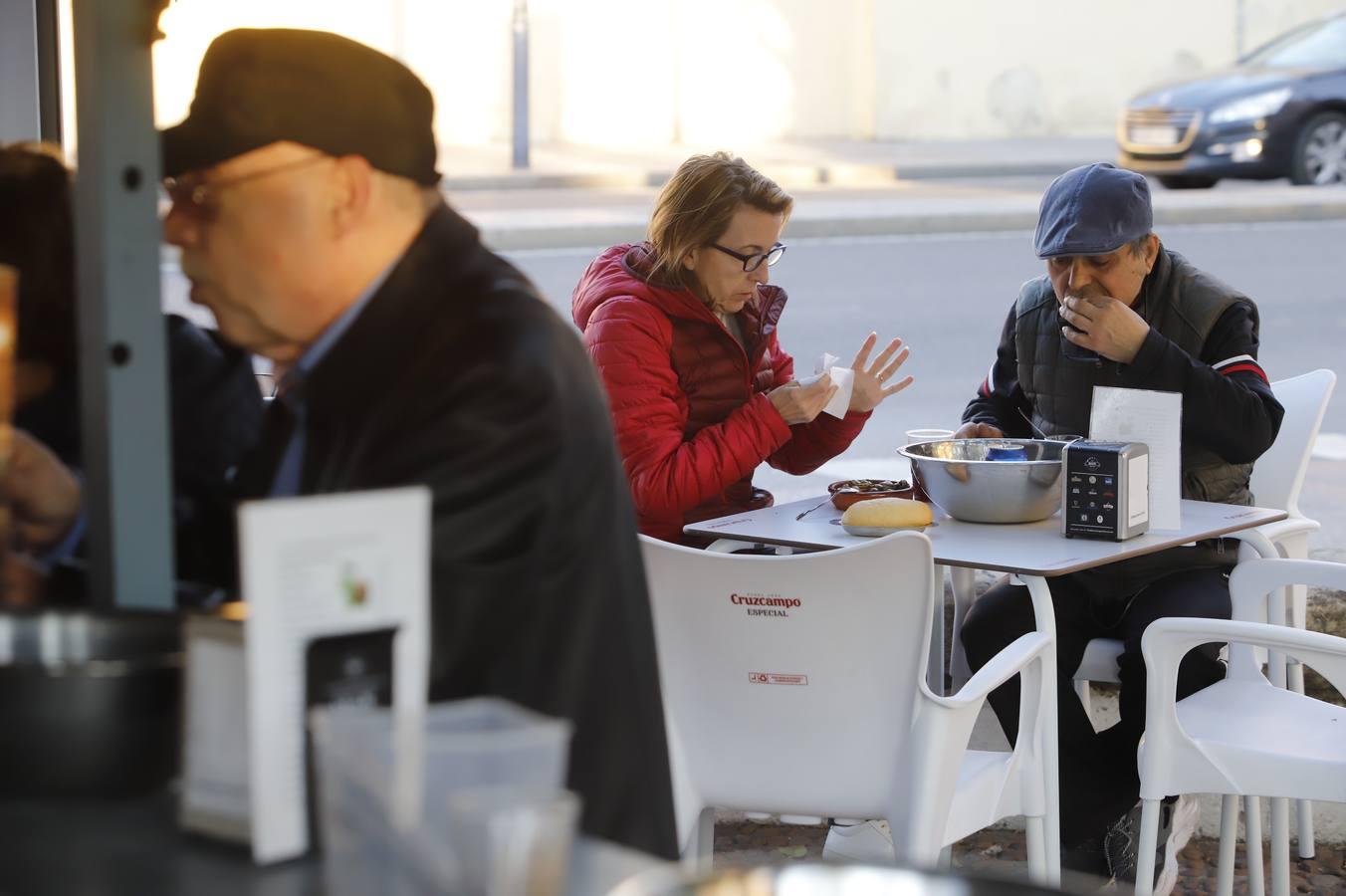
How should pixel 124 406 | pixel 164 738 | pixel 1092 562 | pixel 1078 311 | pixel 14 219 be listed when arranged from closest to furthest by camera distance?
pixel 164 738
pixel 124 406
pixel 14 219
pixel 1092 562
pixel 1078 311

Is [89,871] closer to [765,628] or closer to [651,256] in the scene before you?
[765,628]

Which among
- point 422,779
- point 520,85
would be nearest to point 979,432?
point 422,779

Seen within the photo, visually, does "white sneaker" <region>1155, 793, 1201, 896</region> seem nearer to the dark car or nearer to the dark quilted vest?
the dark quilted vest

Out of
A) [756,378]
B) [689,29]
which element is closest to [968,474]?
[756,378]

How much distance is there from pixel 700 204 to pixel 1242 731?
1.64 m

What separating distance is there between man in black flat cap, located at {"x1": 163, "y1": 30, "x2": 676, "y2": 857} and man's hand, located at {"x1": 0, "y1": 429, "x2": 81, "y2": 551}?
283mm

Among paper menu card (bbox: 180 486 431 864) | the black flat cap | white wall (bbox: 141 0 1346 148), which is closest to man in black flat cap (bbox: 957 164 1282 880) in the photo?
the black flat cap

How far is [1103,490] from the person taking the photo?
3.51 meters

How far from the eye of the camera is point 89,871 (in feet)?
4.30

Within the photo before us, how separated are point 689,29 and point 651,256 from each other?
1706cm

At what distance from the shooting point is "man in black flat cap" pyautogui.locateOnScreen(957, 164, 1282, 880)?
3793 mm

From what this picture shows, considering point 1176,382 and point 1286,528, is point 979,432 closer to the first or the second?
point 1176,382

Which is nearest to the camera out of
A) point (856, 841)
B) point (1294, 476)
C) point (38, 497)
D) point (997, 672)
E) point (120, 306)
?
point (120, 306)

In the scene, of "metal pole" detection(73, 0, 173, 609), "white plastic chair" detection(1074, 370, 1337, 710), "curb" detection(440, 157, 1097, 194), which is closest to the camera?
"metal pole" detection(73, 0, 173, 609)
